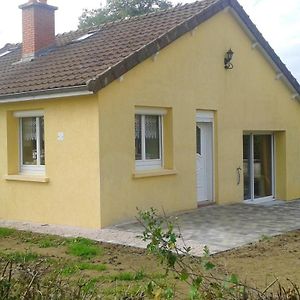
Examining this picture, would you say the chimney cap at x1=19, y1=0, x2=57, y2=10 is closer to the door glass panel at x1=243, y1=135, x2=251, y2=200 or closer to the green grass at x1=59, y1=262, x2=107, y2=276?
the door glass panel at x1=243, y1=135, x2=251, y2=200

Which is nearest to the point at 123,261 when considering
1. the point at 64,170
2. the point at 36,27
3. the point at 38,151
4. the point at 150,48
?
the point at 64,170

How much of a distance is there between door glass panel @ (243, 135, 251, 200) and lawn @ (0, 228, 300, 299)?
569 cm

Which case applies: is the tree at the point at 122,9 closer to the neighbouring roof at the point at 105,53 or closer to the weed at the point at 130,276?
the neighbouring roof at the point at 105,53

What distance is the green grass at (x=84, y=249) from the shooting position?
31.7 feet

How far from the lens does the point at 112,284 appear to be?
749 centimetres

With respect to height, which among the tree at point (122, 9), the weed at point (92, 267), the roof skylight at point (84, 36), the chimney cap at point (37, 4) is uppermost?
the tree at point (122, 9)

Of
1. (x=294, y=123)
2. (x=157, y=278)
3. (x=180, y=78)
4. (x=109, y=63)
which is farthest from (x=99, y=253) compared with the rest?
(x=294, y=123)

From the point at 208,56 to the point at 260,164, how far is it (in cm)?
454

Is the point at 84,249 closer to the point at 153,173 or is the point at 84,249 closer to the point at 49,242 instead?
the point at 49,242

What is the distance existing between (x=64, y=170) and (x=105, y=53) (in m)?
3.19

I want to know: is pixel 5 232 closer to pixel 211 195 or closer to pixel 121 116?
pixel 121 116

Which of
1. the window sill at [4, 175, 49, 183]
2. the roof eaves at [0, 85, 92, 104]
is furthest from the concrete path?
the roof eaves at [0, 85, 92, 104]

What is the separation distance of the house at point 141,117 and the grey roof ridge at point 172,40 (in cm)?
4

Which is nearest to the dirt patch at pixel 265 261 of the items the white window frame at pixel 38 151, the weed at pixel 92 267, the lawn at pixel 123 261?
the lawn at pixel 123 261
